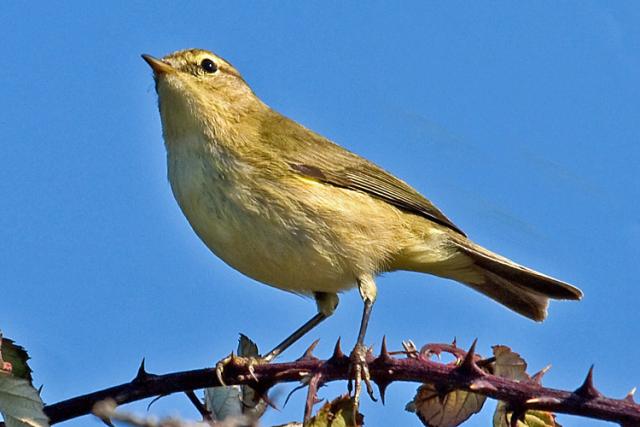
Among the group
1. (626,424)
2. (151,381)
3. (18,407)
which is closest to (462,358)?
(626,424)

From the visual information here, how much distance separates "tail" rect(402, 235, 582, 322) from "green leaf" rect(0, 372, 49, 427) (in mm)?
3052

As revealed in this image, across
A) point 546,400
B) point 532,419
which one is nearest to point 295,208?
→ point 532,419

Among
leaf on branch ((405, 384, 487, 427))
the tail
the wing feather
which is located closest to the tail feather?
the tail

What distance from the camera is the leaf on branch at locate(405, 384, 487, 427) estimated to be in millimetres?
2875

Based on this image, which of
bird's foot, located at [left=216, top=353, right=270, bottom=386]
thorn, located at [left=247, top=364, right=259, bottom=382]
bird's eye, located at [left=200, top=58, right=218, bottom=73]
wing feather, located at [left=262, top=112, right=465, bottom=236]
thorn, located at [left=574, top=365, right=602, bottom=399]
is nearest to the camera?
thorn, located at [left=574, top=365, right=602, bottom=399]

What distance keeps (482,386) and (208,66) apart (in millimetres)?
3378

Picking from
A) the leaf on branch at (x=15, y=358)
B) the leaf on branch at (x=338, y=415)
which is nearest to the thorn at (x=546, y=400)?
the leaf on branch at (x=338, y=415)

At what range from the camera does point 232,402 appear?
3176 mm

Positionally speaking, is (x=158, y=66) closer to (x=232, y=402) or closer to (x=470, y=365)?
(x=232, y=402)

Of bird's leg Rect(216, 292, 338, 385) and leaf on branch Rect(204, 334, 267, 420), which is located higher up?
bird's leg Rect(216, 292, 338, 385)

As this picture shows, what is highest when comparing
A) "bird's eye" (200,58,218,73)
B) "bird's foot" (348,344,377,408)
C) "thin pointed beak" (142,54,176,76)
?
"bird's eye" (200,58,218,73)

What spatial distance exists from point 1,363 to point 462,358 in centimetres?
144

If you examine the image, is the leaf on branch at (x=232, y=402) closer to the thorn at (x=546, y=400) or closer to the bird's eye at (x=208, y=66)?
the thorn at (x=546, y=400)

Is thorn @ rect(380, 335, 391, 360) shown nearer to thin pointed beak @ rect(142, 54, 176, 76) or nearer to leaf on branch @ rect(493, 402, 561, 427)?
leaf on branch @ rect(493, 402, 561, 427)
